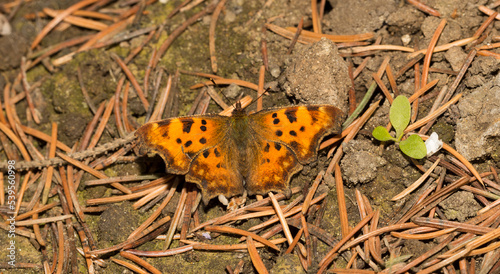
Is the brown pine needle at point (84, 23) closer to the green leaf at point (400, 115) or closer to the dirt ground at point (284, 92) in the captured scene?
the dirt ground at point (284, 92)

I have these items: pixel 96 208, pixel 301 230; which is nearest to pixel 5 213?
pixel 96 208

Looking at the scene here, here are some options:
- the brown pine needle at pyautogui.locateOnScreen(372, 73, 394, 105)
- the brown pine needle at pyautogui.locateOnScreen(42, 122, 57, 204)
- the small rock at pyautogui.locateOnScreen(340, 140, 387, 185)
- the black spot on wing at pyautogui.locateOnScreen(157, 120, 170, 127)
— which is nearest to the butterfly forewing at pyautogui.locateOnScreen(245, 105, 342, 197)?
the small rock at pyautogui.locateOnScreen(340, 140, 387, 185)

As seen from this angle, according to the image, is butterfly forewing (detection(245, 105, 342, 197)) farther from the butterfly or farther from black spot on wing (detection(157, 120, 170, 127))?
black spot on wing (detection(157, 120, 170, 127))

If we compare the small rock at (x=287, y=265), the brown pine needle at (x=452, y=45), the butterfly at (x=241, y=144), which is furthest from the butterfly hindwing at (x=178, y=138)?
the brown pine needle at (x=452, y=45)

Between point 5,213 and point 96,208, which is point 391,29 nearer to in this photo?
point 96,208

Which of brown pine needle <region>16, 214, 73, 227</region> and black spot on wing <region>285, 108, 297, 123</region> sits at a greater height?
black spot on wing <region>285, 108, 297, 123</region>
